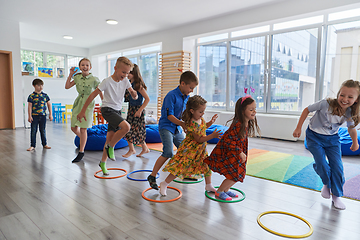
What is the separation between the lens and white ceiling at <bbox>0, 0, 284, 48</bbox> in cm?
524

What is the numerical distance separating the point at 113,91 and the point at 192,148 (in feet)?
3.54

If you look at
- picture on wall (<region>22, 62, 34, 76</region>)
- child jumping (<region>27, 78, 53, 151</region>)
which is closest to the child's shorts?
child jumping (<region>27, 78, 53, 151</region>)

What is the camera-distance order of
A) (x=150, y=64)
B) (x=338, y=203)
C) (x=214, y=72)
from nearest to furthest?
1. (x=338, y=203)
2. (x=214, y=72)
3. (x=150, y=64)

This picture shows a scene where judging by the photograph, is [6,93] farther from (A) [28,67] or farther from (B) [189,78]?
(B) [189,78]

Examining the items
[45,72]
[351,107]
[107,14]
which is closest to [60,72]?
[45,72]

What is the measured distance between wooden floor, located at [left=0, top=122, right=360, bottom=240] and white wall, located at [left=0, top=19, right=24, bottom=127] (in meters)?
4.77

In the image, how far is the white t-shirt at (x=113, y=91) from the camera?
8.46 ft

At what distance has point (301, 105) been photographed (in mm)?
5688

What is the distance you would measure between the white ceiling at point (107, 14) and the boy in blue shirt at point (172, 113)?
3.49 metres

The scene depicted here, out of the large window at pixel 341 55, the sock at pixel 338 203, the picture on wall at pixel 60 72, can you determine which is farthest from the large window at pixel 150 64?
the sock at pixel 338 203

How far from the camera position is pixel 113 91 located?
264 centimetres

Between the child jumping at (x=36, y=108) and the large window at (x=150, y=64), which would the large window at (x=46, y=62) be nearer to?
the large window at (x=150, y=64)

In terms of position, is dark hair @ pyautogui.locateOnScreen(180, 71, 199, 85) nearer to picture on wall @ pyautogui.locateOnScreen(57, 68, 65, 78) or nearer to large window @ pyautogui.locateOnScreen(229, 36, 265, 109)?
large window @ pyautogui.locateOnScreen(229, 36, 265, 109)

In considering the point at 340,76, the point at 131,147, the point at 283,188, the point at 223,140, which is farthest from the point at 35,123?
the point at 340,76
